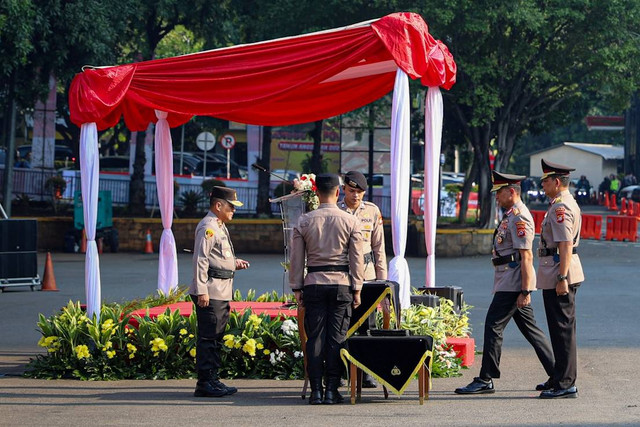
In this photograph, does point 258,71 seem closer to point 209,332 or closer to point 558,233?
point 209,332

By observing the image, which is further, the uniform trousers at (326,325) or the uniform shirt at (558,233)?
the uniform shirt at (558,233)

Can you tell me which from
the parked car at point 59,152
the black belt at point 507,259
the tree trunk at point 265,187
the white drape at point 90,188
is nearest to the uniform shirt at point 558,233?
the black belt at point 507,259

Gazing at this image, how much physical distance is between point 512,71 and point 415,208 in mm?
9401

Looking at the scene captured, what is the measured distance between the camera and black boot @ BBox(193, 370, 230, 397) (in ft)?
31.2

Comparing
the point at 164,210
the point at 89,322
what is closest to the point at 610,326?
the point at 164,210

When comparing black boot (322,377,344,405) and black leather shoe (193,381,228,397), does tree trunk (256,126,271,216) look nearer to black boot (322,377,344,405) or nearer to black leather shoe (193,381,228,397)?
black leather shoe (193,381,228,397)

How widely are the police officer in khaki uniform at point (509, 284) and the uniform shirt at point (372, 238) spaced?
111 centimetres

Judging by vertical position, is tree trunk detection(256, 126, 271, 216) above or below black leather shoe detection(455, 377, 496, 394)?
above

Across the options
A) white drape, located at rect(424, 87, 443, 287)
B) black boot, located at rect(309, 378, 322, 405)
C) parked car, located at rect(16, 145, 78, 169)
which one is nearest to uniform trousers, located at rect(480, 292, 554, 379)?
black boot, located at rect(309, 378, 322, 405)

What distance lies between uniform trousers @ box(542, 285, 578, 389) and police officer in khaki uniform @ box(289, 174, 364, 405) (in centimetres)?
174

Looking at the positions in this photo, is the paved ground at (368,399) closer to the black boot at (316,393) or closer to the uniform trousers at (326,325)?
the black boot at (316,393)

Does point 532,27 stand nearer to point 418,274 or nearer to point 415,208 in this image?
point 418,274

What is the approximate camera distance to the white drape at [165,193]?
13133mm

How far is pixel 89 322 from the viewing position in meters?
11.0
